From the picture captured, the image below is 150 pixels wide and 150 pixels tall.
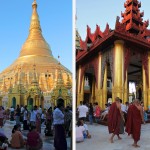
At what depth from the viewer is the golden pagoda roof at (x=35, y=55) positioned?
57.8 ft

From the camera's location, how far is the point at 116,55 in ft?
20.9

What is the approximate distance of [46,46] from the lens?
1986 centimetres

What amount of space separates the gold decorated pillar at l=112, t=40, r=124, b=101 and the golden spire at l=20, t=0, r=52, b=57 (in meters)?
12.9

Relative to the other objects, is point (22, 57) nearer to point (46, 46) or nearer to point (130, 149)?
point (46, 46)

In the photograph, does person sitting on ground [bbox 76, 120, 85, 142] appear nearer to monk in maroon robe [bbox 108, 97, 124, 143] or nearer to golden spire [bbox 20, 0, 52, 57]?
monk in maroon robe [bbox 108, 97, 124, 143]

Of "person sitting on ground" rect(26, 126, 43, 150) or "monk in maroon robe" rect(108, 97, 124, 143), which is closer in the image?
"monk in maroon robe" rect(108, 97, 124, 143)

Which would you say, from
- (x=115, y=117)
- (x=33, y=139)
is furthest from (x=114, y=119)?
(x=33, y=139)

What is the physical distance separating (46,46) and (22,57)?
6.12 feet

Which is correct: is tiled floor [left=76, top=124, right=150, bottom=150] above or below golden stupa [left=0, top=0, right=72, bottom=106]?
below

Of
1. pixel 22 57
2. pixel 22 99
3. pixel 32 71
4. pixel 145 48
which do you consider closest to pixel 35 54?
pixel 22 57

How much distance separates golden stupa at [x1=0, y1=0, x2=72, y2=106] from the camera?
53.0 ft

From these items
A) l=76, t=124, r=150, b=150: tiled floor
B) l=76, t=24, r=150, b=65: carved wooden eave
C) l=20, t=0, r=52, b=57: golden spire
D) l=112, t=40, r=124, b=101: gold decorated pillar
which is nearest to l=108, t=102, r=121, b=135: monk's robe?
l=76, t=124, r=150, b=150: tiled floor

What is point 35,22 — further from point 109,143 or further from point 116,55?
point 109,143

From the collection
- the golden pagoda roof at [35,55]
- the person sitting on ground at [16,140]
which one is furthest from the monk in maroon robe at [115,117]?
the golden pagoda roof at [35,55]
